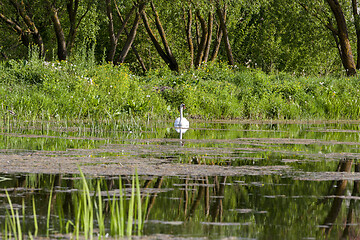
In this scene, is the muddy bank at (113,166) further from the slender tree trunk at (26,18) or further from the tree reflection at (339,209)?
the slender tree trunk at (26,18)

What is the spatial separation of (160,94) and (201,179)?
1412 cm

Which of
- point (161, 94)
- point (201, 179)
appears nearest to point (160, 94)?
point (161, 94)

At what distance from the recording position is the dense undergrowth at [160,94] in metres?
19.3

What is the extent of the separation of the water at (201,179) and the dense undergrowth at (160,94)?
13.1 feet

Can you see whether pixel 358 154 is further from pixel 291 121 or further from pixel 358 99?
pixel 358 99

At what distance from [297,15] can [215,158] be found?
27.1 m

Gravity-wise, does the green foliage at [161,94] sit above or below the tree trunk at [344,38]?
below

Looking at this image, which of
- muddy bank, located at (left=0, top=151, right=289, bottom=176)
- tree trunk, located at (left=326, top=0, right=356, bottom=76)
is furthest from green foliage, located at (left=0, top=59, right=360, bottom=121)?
muddy bank, located at (left=0, top=151, right=289, bottom=176)

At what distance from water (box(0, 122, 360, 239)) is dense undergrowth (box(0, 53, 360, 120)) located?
3.99 m

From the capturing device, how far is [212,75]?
87.7ft

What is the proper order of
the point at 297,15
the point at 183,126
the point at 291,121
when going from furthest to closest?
1. the point at 297,15
2. the point at 291,121
3. the point at 183,126

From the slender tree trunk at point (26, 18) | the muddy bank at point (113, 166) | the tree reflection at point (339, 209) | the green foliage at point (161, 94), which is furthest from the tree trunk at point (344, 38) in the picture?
the muddy bank at point (113, 166)

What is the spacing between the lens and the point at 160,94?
73.9 feet

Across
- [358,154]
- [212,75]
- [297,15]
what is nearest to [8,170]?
[358,154]
